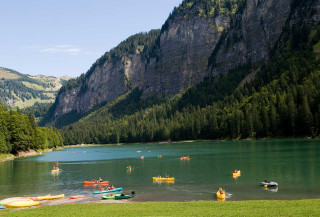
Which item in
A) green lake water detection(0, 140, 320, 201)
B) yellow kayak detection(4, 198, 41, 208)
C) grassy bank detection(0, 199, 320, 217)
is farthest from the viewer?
green lake water detection(0, 140, 320, 201)

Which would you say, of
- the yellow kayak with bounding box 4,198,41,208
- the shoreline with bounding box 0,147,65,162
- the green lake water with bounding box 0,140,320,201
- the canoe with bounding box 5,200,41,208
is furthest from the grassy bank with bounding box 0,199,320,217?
the shoreline with bounding box 0,147,65,162

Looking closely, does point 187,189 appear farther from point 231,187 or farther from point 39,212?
point 39,212

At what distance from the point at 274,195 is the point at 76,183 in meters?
47.3

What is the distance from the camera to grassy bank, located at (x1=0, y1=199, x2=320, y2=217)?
3534cm

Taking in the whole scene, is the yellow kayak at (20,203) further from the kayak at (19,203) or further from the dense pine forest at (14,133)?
the dense pine forest at (14,133)

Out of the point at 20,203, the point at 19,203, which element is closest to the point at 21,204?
the point at 20,203

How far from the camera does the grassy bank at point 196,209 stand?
35.3 meters

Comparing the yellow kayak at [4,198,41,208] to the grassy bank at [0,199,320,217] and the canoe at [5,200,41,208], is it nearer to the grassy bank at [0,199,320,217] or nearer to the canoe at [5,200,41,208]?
the canoe at [5,200,41,208]

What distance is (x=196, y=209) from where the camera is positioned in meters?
40.2

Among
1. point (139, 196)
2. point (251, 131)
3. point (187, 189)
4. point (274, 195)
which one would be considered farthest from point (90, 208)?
point (251, 131)

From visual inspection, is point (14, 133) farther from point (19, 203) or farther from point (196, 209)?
point (196, 209)

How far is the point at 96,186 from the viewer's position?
7431 centimetres

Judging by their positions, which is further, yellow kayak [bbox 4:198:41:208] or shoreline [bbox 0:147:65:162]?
shoreline [bbox 0:147:65:162]

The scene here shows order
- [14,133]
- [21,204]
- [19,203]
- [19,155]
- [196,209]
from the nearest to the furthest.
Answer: [196,209] < [21,204] < [19,203] < [14,133] < [19,155]
